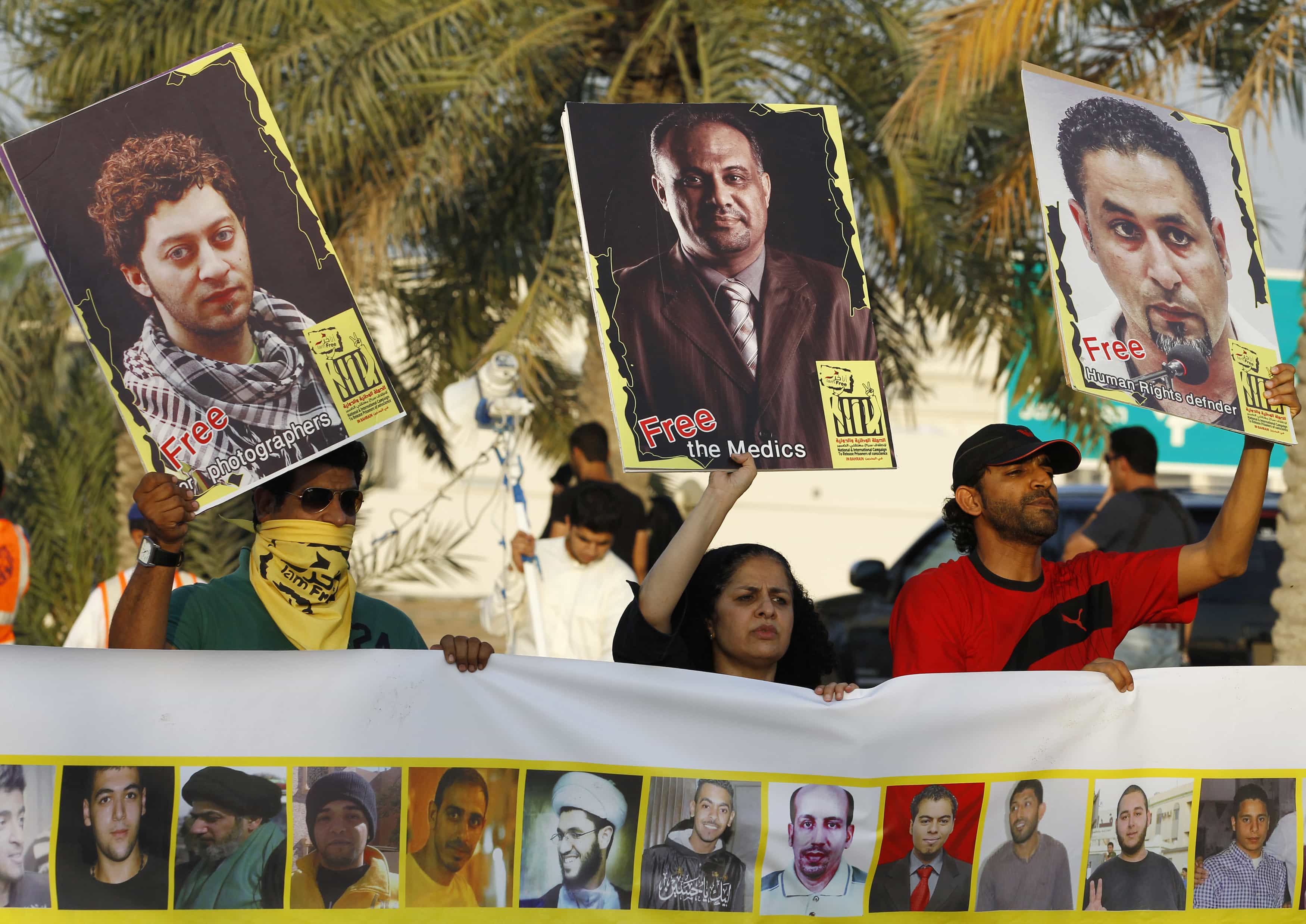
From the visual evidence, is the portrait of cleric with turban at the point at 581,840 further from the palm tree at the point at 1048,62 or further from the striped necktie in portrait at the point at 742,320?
the palm tree at the point at 1048,62

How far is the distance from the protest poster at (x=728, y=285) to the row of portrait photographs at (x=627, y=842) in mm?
769

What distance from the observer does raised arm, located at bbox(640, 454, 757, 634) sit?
3.26 meters

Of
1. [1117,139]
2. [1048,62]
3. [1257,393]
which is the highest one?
[1048,62]

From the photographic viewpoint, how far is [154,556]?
2.93 m

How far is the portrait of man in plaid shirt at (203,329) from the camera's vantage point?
3.10 meters

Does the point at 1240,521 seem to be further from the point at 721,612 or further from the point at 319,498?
the point at 319,498

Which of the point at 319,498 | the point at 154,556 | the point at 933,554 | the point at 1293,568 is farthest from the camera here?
the point at 933,554

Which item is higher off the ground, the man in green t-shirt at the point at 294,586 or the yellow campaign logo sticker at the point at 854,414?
the yellow campaign logo sticker at the point at 854,414

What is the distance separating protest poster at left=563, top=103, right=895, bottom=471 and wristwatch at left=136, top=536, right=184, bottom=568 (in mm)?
972

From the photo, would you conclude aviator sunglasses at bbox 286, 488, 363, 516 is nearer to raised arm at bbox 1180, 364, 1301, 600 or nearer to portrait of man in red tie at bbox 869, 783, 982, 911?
portrait of man in red tie at bbox 869, 783, 982, 911

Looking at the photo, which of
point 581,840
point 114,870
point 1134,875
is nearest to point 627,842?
point 581,840

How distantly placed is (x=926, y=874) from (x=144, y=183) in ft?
7.47

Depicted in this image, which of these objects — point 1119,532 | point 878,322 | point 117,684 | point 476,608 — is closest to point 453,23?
point 878,322

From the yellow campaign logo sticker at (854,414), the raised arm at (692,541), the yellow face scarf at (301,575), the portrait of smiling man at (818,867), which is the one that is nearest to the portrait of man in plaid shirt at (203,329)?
the yellow face scarf at (301,575)
